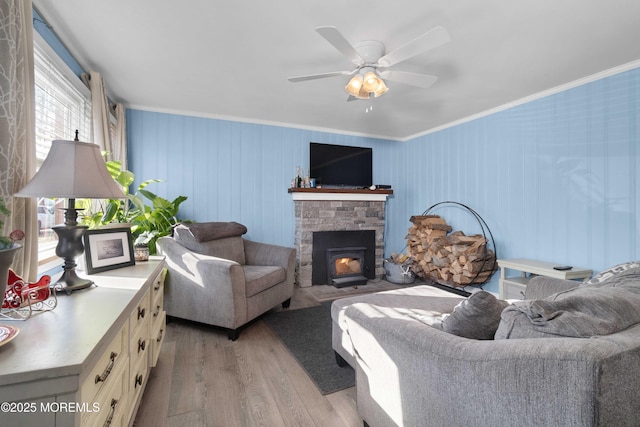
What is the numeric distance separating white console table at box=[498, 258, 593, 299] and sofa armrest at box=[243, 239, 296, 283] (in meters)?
2.22

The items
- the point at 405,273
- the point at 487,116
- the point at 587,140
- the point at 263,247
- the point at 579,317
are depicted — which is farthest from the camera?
the point at 405,273

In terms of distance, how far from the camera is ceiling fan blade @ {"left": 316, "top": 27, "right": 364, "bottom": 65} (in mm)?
1599

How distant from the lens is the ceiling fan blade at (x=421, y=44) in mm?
1609

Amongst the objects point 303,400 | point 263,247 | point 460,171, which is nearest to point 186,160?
point 263,247

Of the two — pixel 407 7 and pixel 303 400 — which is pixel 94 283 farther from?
pixel 407 7

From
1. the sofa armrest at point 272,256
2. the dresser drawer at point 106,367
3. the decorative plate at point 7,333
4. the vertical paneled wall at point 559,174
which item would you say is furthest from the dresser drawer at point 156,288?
the vertical paneled wall at point 559,174

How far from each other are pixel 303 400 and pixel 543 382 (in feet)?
4.48

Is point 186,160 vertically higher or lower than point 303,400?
higher

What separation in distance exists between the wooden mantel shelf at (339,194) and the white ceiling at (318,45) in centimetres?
119

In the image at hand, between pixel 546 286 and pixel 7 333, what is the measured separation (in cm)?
250

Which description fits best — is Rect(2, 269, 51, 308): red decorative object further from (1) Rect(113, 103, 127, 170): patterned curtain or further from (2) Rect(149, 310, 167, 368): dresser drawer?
(1) Rect(113, 103, 127, 170): patterned curtain

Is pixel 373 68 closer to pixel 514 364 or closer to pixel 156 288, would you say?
pixel 514 364

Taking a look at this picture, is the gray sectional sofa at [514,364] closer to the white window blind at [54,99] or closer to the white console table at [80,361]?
the white console table at [80,361]

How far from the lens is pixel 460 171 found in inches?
156
